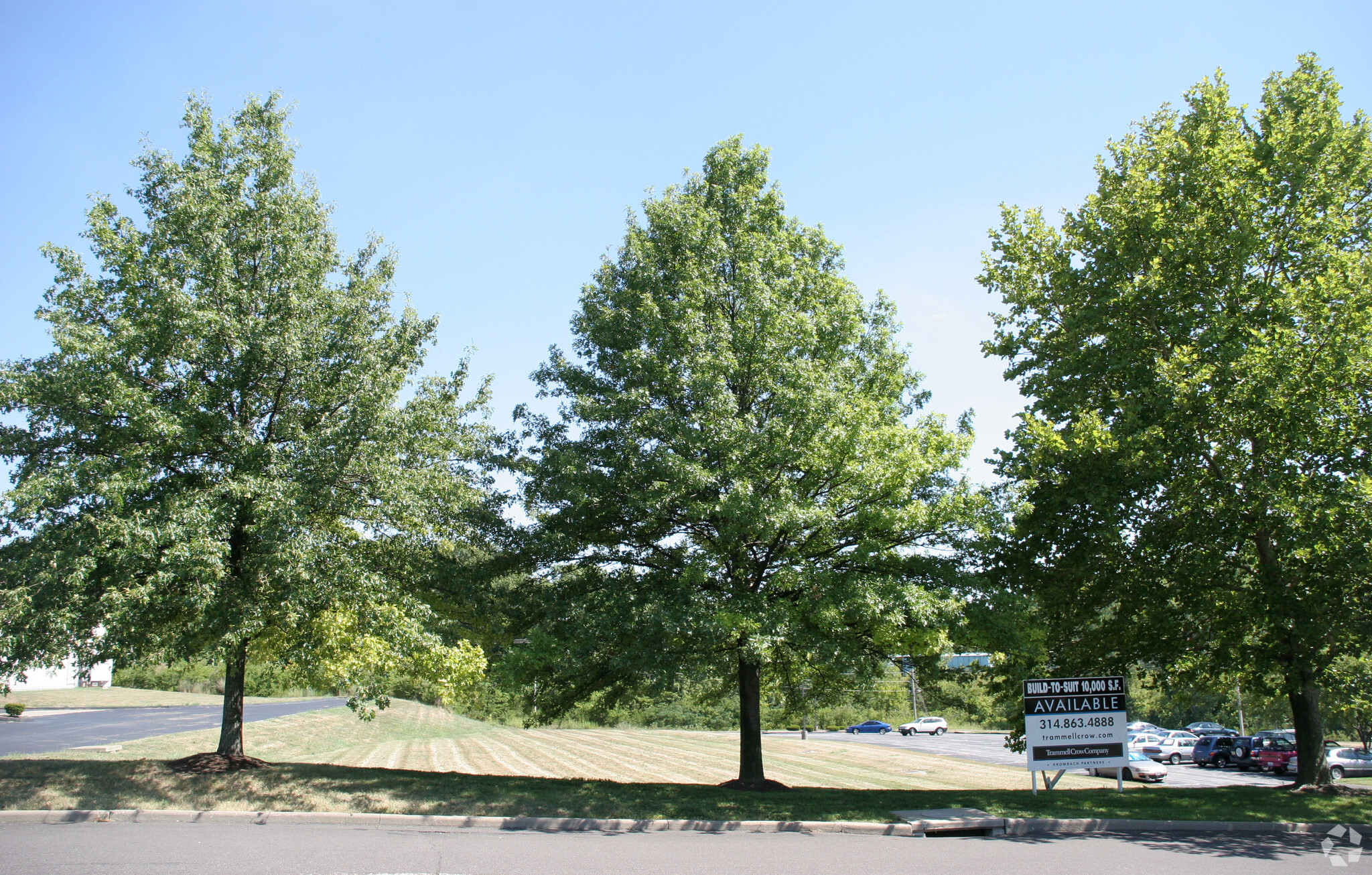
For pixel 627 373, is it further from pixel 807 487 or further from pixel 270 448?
pixel 270 448

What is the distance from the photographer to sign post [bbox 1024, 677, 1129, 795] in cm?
1385

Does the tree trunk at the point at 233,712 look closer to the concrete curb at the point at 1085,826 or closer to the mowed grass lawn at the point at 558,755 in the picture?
the mowed grass lawn at the point at 558,755

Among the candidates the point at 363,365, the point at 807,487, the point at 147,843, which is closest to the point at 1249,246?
the point at 807,487

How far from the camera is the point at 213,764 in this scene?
1354 centimetres

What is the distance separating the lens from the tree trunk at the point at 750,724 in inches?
558

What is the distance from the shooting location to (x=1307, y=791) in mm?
14266

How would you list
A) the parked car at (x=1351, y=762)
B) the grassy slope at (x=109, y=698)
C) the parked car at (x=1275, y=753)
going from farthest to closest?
1. the grassy slope at (x=109, y=698)
2. the parked car at (x=1275, y=753)
3. the parked car at (x=1351, y=762)

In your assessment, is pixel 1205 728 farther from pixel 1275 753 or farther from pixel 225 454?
pixel 225 454

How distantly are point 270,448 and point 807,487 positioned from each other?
8.69 m

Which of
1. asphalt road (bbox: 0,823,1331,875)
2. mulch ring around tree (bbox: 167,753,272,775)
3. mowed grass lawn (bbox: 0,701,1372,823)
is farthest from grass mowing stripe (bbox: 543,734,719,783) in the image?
asphalt road (bbox: 0,823,1331,875)

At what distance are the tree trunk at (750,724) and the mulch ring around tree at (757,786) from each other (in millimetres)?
84

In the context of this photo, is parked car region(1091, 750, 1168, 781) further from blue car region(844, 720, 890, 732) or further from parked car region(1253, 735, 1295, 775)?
blue car region(844, 720, 890, 732)

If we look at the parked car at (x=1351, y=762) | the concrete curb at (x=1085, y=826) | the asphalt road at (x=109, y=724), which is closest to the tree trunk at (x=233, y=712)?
the asphalt road at (x=109, y=724)

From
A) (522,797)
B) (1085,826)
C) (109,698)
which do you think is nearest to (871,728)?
(109,698)
